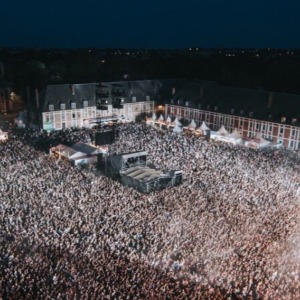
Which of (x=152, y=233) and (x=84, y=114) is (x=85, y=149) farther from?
(x=84, y=114)

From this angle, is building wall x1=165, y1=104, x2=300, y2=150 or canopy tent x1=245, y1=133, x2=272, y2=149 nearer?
canopy tent x1=245, y1=133, x2=272, y2=149

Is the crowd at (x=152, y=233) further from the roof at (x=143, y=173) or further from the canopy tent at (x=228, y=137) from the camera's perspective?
the canopy tent at (x=228, y=137)

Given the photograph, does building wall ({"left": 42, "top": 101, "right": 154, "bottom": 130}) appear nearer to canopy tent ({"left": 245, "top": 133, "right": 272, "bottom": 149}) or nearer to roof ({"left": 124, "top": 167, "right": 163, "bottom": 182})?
canopy tent ({"left": 245, "top": 133, "right": 272, "bottom": 149})

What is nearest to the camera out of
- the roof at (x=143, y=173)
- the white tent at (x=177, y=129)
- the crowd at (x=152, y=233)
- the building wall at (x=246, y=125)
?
the crowd at (x=152, y=233)

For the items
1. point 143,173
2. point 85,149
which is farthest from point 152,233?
point 85,149

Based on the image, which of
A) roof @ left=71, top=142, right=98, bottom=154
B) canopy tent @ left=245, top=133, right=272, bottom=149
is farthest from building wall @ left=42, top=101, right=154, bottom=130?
canopy tent @ left=245, top=133, right=272, bottom=149

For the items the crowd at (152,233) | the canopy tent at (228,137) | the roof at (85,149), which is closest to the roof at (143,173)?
the crowd at (152,233)

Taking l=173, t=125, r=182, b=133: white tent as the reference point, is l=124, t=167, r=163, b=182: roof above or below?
above
